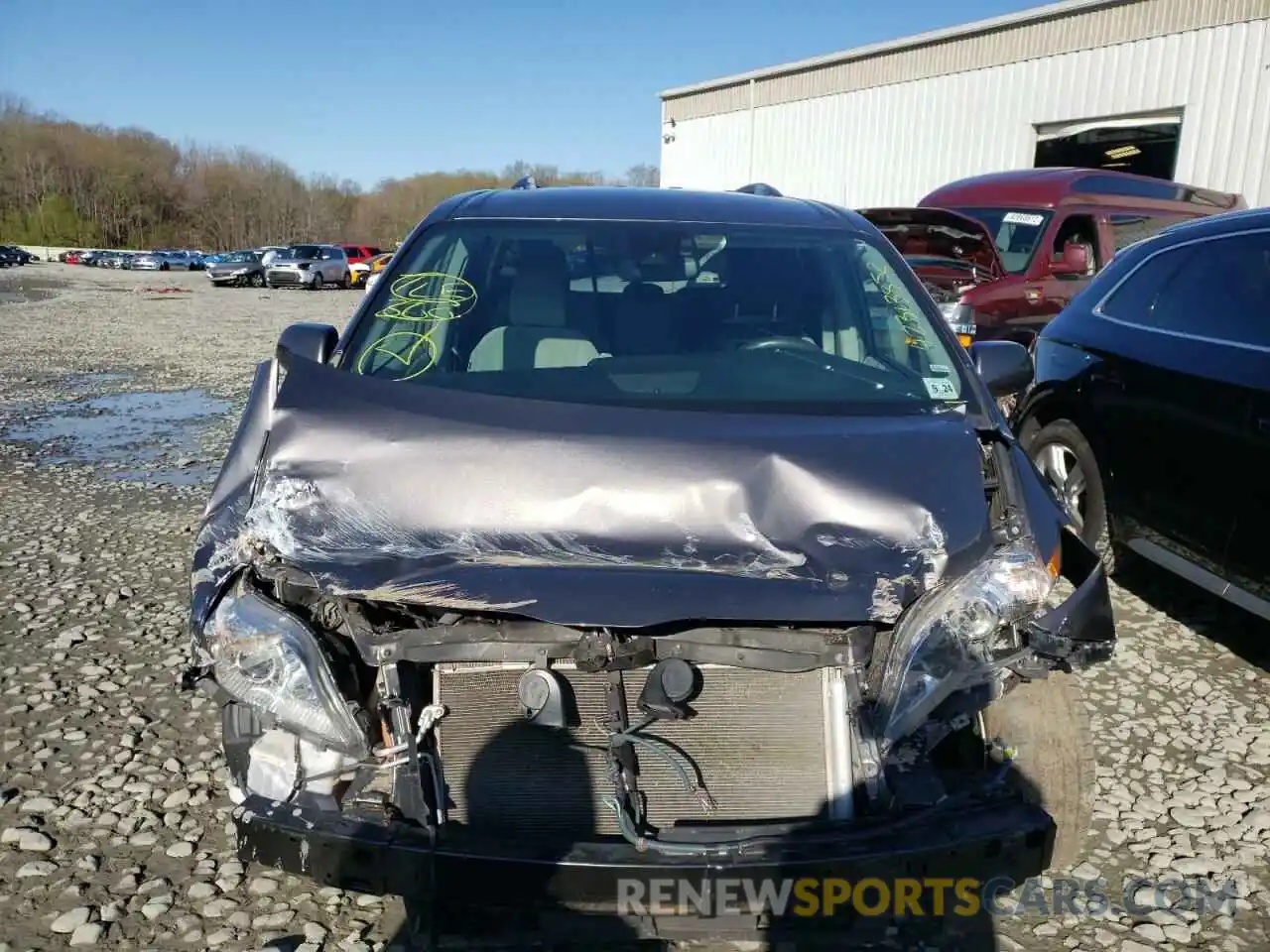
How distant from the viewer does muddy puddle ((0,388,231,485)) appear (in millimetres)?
6859

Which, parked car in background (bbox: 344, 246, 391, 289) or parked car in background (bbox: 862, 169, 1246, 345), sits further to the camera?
parked car in background (bbox: 344, 246, 391, 289)

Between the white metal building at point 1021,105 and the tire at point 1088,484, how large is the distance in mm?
12486

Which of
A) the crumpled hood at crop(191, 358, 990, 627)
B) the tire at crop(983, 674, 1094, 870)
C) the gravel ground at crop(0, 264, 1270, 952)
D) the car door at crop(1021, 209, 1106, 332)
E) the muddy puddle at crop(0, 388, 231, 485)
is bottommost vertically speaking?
the gravel ground at crop(0, 264, 1270, 952)

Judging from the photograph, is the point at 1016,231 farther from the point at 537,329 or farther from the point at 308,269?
the point at 308,269

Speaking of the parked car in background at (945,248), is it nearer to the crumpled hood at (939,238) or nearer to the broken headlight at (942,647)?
the crumpled hood at (939,238)

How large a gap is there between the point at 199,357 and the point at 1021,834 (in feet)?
43.2

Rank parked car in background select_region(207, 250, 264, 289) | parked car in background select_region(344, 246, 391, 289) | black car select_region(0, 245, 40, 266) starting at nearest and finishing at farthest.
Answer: parked car in background select_region(207, 250, 264, 289), parked car in background select_region(344, 246, 391, 289), black car select_region(0, 245, 40, 266)

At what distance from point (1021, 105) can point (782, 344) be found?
18.1 metres

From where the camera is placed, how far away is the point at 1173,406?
4020mm

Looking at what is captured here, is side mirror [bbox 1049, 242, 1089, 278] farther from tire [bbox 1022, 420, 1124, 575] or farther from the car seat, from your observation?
the car seat

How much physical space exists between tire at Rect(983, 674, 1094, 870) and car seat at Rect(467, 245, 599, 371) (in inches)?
58.4

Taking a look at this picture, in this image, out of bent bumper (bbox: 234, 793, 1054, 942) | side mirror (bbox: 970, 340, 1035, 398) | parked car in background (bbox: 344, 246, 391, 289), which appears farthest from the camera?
parked car in background (bbox: 344, 246, 391, 289)

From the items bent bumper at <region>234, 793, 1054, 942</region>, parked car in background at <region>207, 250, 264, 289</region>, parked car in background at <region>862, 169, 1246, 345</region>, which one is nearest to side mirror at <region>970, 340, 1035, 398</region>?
bent bumper at <region>234, 793, 1054, 942</region>

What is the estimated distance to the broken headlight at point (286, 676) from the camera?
210 cm
